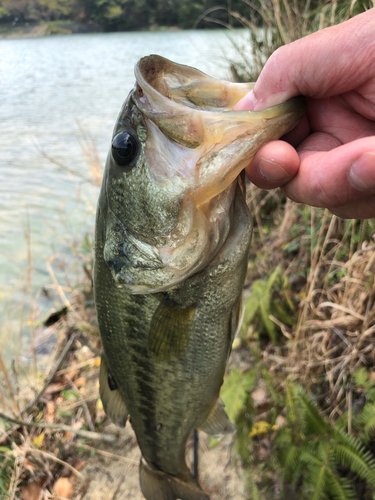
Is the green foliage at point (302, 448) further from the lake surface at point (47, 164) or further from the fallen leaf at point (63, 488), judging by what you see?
the lake surface at point (47, 164)

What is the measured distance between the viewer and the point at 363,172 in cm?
105

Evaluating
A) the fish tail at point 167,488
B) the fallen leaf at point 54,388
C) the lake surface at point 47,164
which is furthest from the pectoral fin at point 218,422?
the lake surface at point 47,164

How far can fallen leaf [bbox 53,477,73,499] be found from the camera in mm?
2623

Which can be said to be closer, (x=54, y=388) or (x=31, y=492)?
(x=31, y=492)

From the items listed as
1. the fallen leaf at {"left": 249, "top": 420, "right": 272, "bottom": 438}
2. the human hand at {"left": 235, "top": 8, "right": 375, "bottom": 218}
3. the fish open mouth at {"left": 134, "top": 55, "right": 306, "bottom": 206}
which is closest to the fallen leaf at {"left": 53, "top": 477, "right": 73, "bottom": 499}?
the fallen leaf at {"left": 249, "top": 420, "right": 272, "bottom": 438}

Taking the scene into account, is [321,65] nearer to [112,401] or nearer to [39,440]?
[112,401]

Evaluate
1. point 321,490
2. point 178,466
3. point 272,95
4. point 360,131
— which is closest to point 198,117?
point 272,95

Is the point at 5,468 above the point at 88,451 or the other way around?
above

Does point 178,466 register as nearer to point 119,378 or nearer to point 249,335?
point 119,378

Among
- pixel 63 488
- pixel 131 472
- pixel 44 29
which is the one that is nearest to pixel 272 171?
pixel 131 472

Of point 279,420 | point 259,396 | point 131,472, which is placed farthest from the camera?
point 259,396

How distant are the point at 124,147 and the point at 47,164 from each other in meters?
9.39

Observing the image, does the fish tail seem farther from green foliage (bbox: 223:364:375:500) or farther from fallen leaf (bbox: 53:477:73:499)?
fallen leaf (bbox: 53:477:73:499)

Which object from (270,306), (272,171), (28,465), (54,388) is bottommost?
(54,388)
